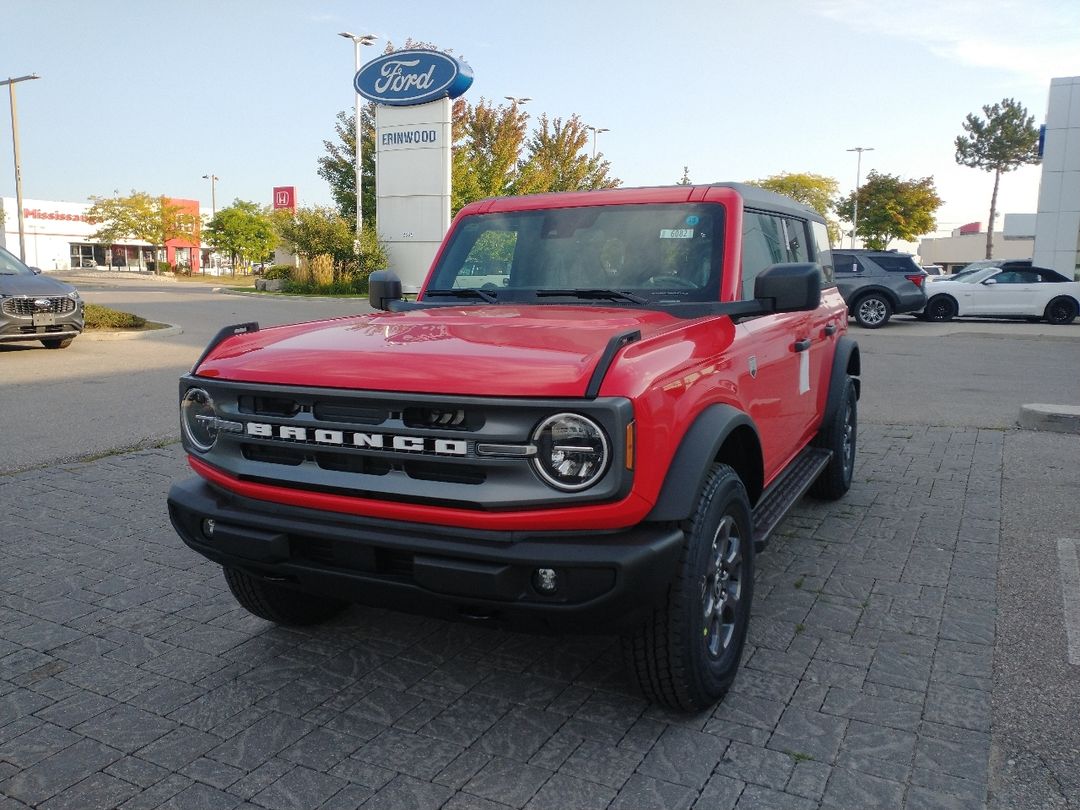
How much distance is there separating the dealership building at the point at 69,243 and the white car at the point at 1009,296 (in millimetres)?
69528

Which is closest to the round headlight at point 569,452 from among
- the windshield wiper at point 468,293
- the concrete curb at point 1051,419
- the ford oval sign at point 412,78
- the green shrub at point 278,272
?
the windshield wiper at point 468,293

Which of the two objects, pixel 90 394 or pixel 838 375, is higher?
pixel 838 375

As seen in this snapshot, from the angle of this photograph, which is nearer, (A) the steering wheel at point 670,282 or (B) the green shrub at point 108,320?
(A) the steering wheel at point 670,282

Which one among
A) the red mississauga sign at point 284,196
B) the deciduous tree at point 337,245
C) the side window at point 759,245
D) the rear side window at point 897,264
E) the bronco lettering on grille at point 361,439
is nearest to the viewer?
the bronco lettering on grille at point 361,439

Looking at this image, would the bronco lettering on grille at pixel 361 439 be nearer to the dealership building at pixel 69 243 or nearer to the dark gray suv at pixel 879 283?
the dark gray suv at pixel 879 283

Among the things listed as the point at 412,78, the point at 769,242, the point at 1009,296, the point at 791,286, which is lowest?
the point at 1009,296

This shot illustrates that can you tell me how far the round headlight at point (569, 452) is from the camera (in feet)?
8.27

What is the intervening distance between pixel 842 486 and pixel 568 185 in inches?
1672

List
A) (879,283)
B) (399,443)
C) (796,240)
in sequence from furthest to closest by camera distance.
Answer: (879,283) < (796,240) < (399,443)

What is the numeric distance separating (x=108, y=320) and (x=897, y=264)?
54.6 ft

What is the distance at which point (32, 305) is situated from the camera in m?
12.6

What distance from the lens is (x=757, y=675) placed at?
11.1ft

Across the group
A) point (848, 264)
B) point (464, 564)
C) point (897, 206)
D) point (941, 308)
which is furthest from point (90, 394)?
point (897, 206)

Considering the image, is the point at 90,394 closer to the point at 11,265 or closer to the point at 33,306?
the point at 33,306
